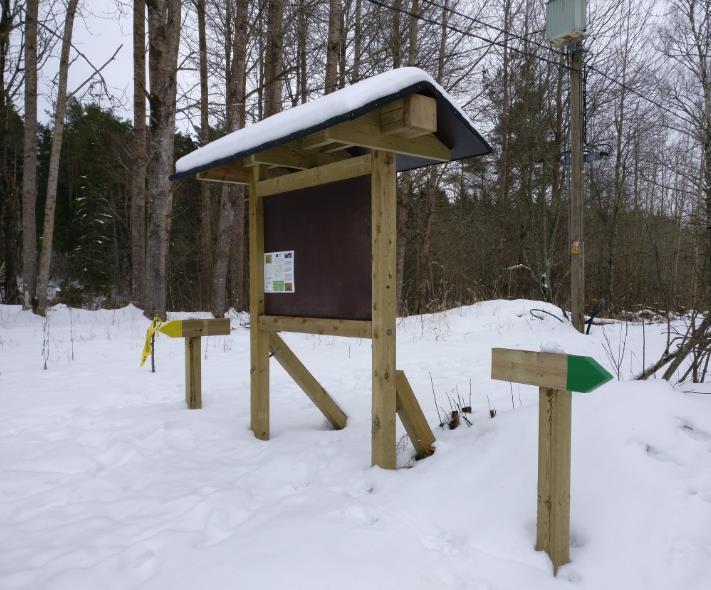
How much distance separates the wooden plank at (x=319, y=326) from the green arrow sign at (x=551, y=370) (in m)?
1.09

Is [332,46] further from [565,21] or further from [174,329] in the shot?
[174,329]

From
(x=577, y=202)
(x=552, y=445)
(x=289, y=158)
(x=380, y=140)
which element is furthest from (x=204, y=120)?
(x=552, y=445)

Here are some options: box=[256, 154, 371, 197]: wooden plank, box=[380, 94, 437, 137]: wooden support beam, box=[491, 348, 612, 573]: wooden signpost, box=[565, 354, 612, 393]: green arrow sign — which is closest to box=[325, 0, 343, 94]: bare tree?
box=[256, 154, 371, 197]: wooden plank

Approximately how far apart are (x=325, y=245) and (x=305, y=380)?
1189 millimetres

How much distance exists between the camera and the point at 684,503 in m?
2.35

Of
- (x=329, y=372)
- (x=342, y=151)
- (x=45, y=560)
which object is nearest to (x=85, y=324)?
(x=329, y=372)

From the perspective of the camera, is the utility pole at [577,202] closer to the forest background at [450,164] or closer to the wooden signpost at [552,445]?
the forest background at [450,164]

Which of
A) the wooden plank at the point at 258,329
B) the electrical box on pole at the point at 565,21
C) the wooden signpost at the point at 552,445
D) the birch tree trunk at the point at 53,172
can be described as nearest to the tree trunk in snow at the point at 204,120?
the birch tree trunk at the point at 53,172

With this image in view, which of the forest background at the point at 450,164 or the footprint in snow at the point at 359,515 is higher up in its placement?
the forest background at the point at 450,164

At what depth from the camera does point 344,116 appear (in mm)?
2658

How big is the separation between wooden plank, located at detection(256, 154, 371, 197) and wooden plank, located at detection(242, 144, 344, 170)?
0.13 metres

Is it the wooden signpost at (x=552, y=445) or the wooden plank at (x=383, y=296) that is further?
the wooden plank at (x=383, y=296)

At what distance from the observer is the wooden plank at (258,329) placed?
4.08 m

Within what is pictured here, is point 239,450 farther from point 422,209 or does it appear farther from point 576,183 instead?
point 422,209
